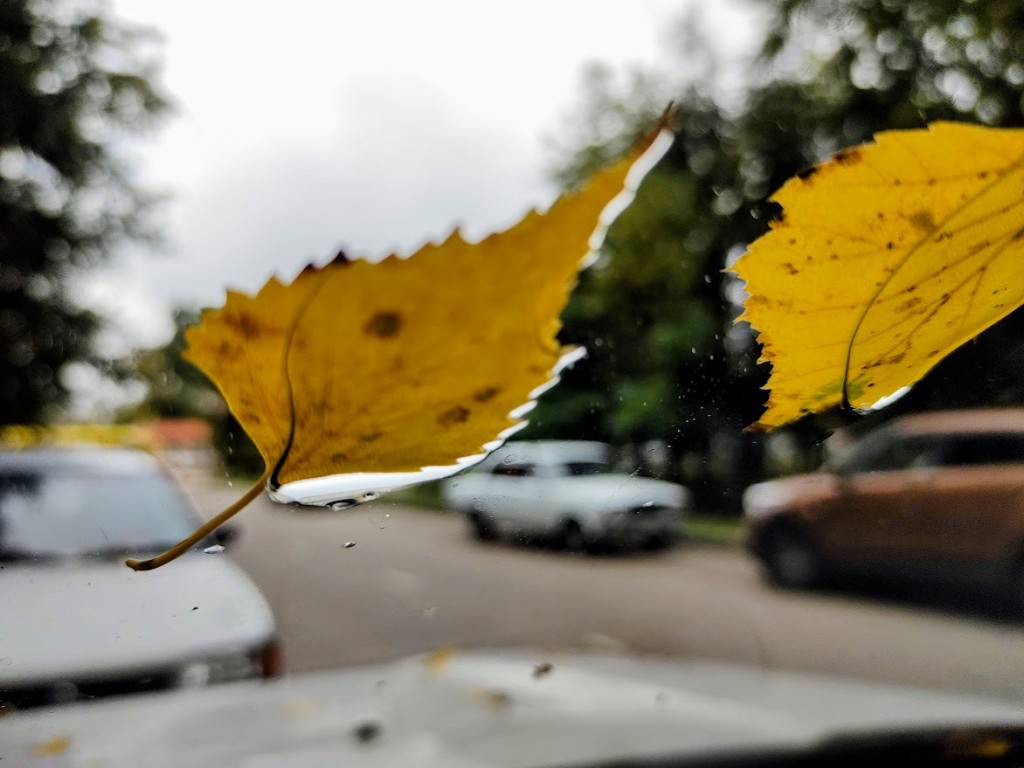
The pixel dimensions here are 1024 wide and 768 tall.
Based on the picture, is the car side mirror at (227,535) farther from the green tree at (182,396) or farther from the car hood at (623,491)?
the car hood at (623,491)

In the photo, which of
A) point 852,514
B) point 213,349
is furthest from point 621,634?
point 213,349

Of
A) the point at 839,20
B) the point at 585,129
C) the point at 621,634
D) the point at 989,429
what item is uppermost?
the point at 839,20

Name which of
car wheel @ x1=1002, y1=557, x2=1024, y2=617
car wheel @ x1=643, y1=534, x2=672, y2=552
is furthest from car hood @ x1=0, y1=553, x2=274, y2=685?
car wheel @ x1=1002, y1=557, x2=1024, y2=617

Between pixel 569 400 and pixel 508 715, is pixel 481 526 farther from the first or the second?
pixel 508 715

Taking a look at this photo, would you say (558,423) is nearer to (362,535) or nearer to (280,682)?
(362,535)

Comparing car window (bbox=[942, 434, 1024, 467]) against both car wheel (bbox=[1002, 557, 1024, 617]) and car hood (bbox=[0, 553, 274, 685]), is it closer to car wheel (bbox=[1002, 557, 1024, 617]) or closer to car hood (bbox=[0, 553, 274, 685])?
car wheel (bbox=[1002, 557, 1024, 617])

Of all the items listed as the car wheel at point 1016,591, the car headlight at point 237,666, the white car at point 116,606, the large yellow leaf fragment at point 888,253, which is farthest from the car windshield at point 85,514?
the car wheel at point 1016,591

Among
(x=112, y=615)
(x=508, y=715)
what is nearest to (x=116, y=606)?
(x=112, y=615)
